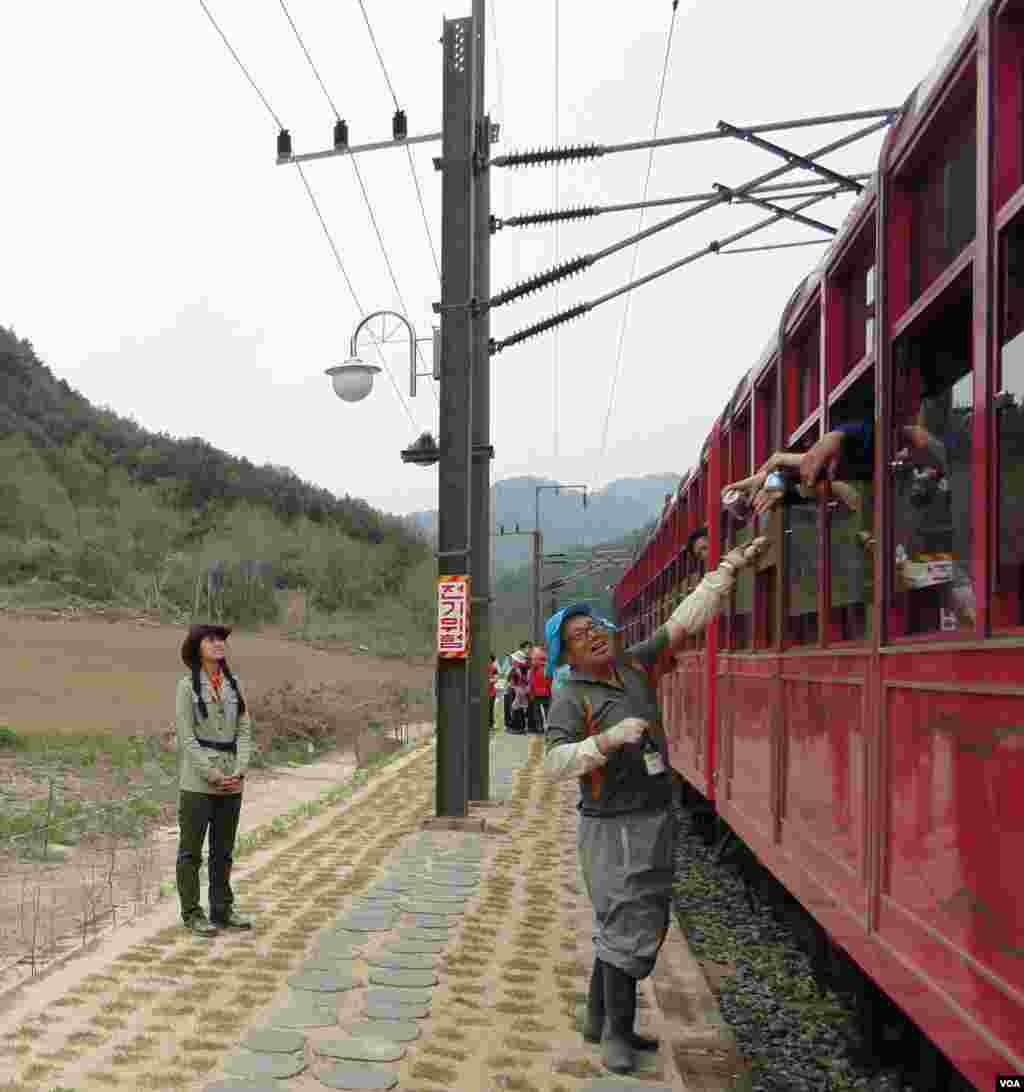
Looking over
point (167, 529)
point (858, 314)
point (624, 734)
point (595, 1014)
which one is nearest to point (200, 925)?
point (595, 1014)

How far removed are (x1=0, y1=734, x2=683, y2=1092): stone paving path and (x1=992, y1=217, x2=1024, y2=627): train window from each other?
2165 mm

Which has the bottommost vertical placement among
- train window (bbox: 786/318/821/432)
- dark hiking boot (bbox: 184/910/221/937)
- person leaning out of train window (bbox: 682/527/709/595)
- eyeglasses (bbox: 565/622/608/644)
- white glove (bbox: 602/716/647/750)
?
dark hiking boot (bbox: 184/910/221/937)

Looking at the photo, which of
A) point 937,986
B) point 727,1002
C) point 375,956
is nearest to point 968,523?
point 937,986

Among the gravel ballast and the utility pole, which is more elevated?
the utility pole

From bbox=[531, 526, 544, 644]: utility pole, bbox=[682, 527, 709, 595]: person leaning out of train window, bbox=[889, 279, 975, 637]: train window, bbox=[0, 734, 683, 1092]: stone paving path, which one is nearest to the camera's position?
bbox=[889, 279, 975, 637]: train window

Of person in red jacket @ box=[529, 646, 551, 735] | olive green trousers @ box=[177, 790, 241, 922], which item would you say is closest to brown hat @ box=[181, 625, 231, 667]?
olive green trousers @ box=[177, 790, 241, 922]

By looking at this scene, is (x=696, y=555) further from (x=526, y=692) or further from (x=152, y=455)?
(x=152, y=455)

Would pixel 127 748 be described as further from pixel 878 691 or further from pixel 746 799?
pixel 878 691

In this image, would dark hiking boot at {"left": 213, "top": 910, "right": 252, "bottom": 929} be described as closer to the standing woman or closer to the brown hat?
the standing woman

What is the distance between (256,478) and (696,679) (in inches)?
3195

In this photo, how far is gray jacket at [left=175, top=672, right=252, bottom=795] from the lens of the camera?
19.2 ft

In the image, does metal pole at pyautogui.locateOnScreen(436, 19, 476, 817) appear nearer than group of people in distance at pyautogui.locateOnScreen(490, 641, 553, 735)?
Yes

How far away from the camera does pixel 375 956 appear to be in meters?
5.46

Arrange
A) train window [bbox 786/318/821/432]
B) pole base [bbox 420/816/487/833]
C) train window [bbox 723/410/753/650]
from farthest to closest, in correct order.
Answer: pole base [bbox 420/816/487/833] → train window [bbox 723/410/753/650] → train window [bbox 786/318/821/432]
